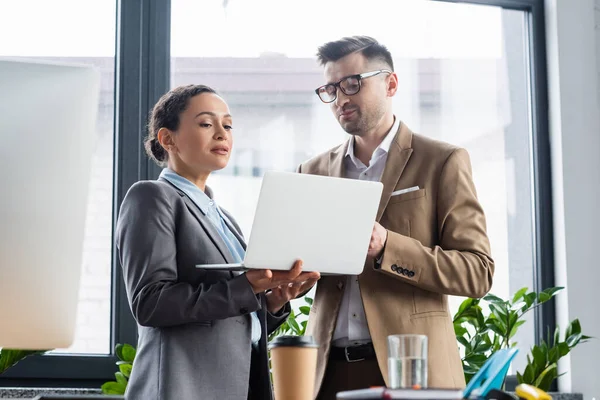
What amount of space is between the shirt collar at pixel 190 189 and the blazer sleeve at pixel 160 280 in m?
0.08

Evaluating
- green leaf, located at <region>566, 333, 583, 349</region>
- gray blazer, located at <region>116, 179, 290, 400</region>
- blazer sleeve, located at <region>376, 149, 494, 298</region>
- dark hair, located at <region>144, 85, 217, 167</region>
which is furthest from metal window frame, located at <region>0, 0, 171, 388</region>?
green leaf, located at <region>566, 333, 583, 349</region>

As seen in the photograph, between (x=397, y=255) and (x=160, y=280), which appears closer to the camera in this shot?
(x=160, y=280)

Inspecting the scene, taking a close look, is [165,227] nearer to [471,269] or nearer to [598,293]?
[471,269]

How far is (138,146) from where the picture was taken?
2.85 meters

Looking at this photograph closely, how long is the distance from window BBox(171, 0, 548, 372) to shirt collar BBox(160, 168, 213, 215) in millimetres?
1166

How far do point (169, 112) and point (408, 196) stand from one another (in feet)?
2.00

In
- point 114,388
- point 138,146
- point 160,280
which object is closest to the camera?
point 160,280

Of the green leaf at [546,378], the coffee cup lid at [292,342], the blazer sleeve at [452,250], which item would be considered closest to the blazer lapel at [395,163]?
the blazer sleeve at [452,250]

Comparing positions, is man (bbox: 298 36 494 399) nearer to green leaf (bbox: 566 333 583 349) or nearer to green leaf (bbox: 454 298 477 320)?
green leaf (bbox: 454 298 477 320)

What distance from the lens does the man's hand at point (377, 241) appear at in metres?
1.70

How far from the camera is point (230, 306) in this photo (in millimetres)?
1519

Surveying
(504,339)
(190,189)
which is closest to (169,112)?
(190,189)

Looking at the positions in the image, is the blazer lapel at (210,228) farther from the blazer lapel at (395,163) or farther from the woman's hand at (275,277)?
the blazer lapel at (395,163)

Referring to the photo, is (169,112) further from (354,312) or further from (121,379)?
(121,379)
